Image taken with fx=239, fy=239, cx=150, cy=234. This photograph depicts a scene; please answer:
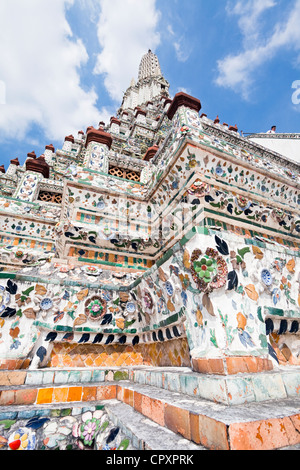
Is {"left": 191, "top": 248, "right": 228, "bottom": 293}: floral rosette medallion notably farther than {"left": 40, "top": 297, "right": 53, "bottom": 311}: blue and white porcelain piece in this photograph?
No

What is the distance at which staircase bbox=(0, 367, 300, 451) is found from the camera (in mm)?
920

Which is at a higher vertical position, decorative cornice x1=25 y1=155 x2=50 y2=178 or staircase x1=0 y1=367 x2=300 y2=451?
decorative cornice x1=25 y1=155 x2=50 y2=178

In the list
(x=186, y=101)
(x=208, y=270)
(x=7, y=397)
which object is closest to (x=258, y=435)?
(x=208, y=270)

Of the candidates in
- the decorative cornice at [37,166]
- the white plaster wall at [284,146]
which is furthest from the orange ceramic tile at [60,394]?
the white plaster wall at [284,146]

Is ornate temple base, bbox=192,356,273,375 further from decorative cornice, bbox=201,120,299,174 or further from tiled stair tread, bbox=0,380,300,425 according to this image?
decorative cornice, bbox=201,120,299,174

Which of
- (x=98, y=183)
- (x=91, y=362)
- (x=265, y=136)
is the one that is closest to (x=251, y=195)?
(x=98, y=183)

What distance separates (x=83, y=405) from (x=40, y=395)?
0.39 meters

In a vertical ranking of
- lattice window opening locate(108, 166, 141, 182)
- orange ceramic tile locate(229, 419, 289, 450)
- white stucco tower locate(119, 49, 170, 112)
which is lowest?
orange ceramic tile locate(229, 419, 289, 450)

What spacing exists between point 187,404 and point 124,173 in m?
4.97

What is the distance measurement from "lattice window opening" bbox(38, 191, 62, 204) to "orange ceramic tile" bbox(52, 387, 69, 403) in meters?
7.25

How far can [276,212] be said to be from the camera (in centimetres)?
359

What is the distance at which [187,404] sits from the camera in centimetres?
126

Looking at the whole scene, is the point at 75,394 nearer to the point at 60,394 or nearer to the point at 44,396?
the point at 60,394

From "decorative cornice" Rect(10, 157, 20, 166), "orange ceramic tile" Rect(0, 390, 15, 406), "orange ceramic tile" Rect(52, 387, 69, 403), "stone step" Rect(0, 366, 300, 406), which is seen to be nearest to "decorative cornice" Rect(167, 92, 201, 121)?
"stone step" Rect(0, 366, 300, 406)
